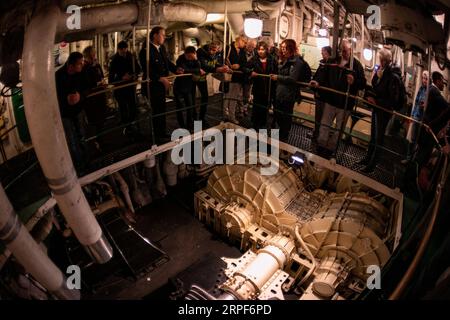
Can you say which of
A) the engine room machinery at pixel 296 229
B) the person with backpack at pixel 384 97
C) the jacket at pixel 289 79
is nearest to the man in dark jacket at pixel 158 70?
the jacket at pixel 289 79

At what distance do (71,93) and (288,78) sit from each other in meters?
4.01

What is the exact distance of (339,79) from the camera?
6.24 meters

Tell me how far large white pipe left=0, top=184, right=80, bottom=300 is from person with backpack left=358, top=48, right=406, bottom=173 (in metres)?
5.17

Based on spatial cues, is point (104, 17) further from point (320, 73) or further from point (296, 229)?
point (296, 229)

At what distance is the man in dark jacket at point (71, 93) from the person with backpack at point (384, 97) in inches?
199

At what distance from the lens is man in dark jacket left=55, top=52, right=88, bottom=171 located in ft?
17.7

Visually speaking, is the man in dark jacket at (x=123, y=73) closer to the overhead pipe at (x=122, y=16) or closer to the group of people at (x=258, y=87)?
the group of people at (x=258, y=87)

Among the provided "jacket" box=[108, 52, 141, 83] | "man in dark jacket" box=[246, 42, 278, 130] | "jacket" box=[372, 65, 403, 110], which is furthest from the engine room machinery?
"jacket" box=[108, 52, 141, 83]

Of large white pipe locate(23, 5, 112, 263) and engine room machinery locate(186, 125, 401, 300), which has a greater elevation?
large white pipe locate(23, 5, 112, 263)

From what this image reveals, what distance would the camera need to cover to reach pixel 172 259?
294 inches

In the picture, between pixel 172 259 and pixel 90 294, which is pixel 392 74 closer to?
pixel 172 259

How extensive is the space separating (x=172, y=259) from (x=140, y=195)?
2042 millimetres

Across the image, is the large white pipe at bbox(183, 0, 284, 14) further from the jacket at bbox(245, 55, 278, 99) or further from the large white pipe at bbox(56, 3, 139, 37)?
the large white pipe at bbox(56, 3, 139, 37)
